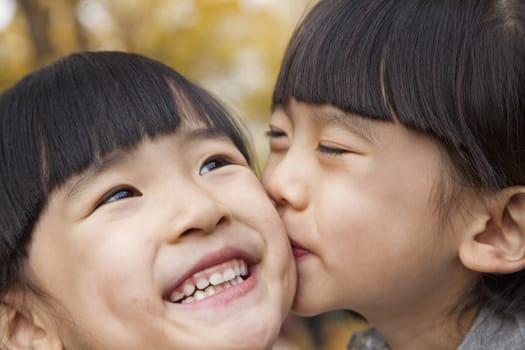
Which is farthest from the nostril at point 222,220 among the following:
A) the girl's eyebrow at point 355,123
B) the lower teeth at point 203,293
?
the girl's eyebrow at point 355,123

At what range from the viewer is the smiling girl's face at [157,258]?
146cm

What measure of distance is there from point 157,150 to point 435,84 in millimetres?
656

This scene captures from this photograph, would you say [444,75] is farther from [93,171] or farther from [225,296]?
[93,171]

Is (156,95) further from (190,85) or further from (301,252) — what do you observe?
(301,252)

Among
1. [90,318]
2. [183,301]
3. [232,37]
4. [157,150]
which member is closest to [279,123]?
[157,150]

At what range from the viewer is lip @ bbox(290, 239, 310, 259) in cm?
175

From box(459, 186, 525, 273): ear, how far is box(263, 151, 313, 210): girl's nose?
0.41 m

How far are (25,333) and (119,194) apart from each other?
0.42 metres

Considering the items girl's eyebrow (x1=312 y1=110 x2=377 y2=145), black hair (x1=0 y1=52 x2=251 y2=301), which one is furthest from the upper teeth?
girl's eyebrow (x1=312 y1=110 x2=377 y2=145)

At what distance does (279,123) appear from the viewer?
184cm

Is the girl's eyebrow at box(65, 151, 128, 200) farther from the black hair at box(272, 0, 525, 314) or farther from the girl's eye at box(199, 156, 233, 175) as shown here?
the black hair at box(272, 0, 525, 314)

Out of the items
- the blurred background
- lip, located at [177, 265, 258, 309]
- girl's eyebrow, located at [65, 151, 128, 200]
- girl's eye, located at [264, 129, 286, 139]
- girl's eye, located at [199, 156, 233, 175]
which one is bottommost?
the blurred background

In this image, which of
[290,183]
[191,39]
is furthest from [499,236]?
[191,39]

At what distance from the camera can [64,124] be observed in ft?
5.10
